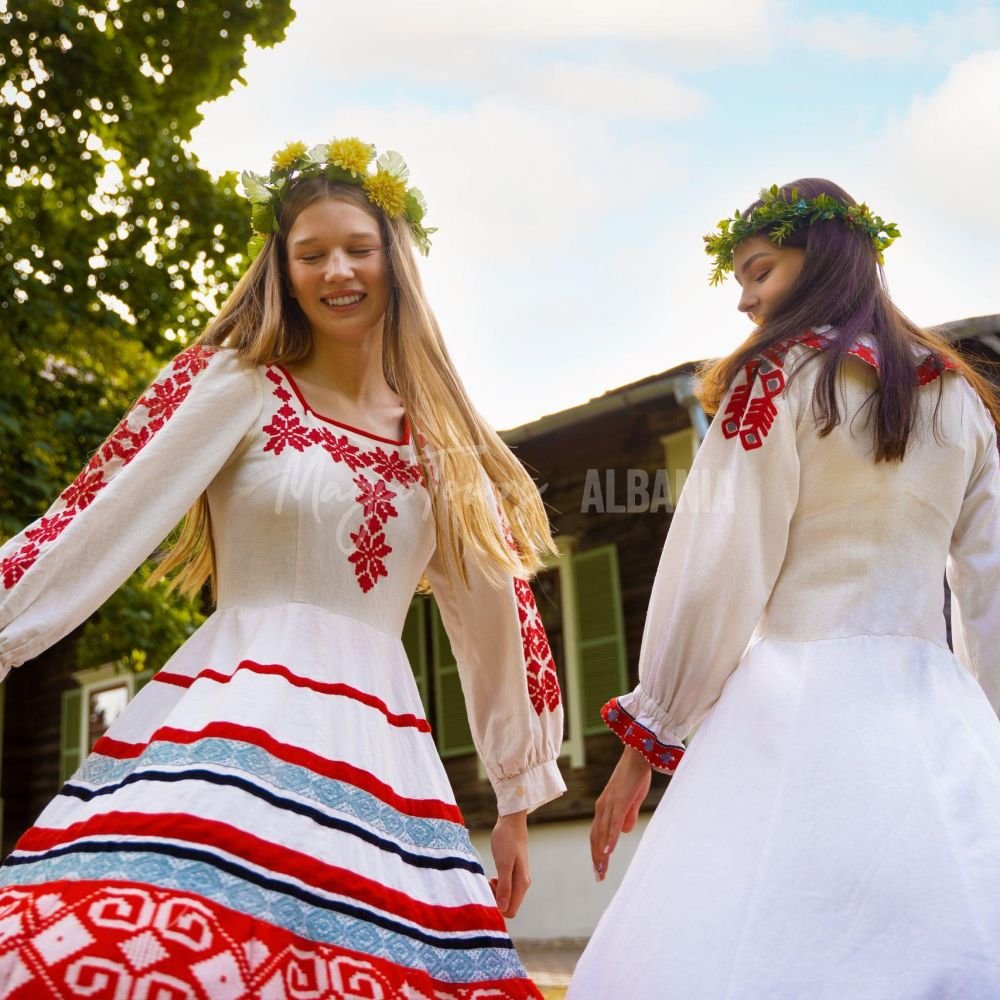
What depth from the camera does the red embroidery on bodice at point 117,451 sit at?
7.70 ft

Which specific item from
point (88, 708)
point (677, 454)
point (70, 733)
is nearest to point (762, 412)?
point (677, 454)

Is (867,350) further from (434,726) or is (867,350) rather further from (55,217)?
(434,726)

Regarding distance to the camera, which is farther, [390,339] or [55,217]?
[55,217]

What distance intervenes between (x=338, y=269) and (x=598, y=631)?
7.61 meters

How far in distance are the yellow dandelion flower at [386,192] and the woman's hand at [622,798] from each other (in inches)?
51.2

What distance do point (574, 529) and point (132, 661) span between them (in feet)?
13.6

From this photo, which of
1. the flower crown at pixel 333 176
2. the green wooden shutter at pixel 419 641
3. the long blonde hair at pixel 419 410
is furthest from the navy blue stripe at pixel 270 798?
the green wooden shutter at pixel 419 641

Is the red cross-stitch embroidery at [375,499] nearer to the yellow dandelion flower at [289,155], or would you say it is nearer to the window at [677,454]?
the yellow dandelion flower at [289,155]

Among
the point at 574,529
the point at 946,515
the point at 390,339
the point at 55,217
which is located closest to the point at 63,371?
the point at 55,217

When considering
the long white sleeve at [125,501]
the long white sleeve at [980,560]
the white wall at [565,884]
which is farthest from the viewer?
the white wall at [565,884]

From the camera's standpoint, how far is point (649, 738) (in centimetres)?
238

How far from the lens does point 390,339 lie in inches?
118

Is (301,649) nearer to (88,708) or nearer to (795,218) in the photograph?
(795,218)

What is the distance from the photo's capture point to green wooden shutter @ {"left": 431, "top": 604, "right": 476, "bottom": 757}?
10789 mm
